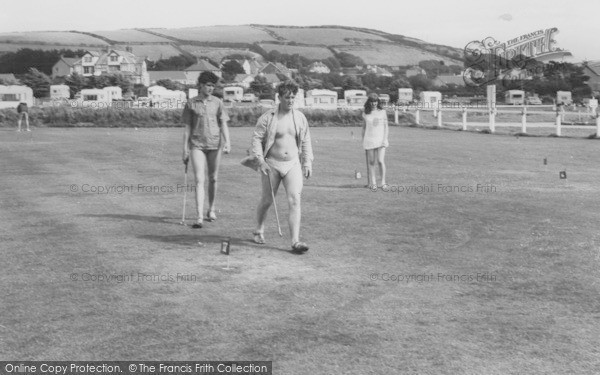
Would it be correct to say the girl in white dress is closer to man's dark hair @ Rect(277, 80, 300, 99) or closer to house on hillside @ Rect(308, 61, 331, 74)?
man's dark hair @ Rect(277, 80, 300, 99)

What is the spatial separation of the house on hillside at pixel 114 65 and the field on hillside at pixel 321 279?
531ft

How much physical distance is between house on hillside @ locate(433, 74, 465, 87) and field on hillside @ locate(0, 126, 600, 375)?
161182 millimetres

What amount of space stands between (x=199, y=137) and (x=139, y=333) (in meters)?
6.55

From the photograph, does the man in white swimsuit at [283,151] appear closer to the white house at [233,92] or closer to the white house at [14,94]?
the white house at [14,94]

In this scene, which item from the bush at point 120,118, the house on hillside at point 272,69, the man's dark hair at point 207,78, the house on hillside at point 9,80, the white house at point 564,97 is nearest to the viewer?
the man's dark hair at point 207,78

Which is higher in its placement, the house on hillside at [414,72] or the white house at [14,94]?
the house on hillside at [414,72]

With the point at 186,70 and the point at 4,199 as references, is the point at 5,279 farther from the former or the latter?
the point at 186,70

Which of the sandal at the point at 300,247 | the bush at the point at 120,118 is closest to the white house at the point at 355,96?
the bush at the point at 120,118

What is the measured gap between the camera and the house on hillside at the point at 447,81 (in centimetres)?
17725

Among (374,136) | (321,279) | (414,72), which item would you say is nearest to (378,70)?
(414,72)

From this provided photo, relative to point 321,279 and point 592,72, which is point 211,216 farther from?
point 592,72

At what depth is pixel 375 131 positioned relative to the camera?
19109mm

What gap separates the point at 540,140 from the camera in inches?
1570

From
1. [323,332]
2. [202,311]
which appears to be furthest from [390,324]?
[202,311]
